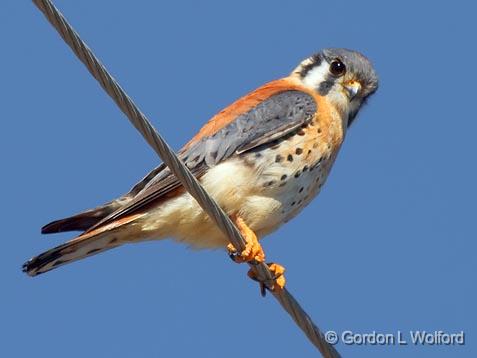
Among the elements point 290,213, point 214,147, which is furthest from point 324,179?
point 214,147

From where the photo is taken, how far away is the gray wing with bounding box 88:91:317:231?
5648 millimetres

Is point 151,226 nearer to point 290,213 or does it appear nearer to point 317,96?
point 290,213

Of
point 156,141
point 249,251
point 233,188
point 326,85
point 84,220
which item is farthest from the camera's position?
point 326,85

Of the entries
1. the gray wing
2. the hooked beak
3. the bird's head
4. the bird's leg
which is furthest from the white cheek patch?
the bird's leg

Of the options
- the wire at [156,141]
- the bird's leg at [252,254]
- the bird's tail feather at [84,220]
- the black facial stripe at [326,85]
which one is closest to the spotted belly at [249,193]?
the bird's leg at [252,254]

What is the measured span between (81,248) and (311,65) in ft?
7.16

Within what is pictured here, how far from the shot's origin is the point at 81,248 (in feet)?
18.6

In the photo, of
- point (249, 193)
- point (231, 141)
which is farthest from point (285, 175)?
point (231, 141)

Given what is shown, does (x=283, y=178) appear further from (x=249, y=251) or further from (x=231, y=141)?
(x=249, y=251)

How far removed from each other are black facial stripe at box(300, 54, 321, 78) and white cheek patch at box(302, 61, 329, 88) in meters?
0.03

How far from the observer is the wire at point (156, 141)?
3.64 meters

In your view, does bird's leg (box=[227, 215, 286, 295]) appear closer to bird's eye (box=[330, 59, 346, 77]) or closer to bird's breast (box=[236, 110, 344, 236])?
bird's breast (box=[236, 110, 344, 236])

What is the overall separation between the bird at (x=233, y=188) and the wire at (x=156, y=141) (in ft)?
1.92

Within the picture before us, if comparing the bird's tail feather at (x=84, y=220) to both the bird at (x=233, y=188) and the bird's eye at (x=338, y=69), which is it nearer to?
the bird at (x=233, y=188)
